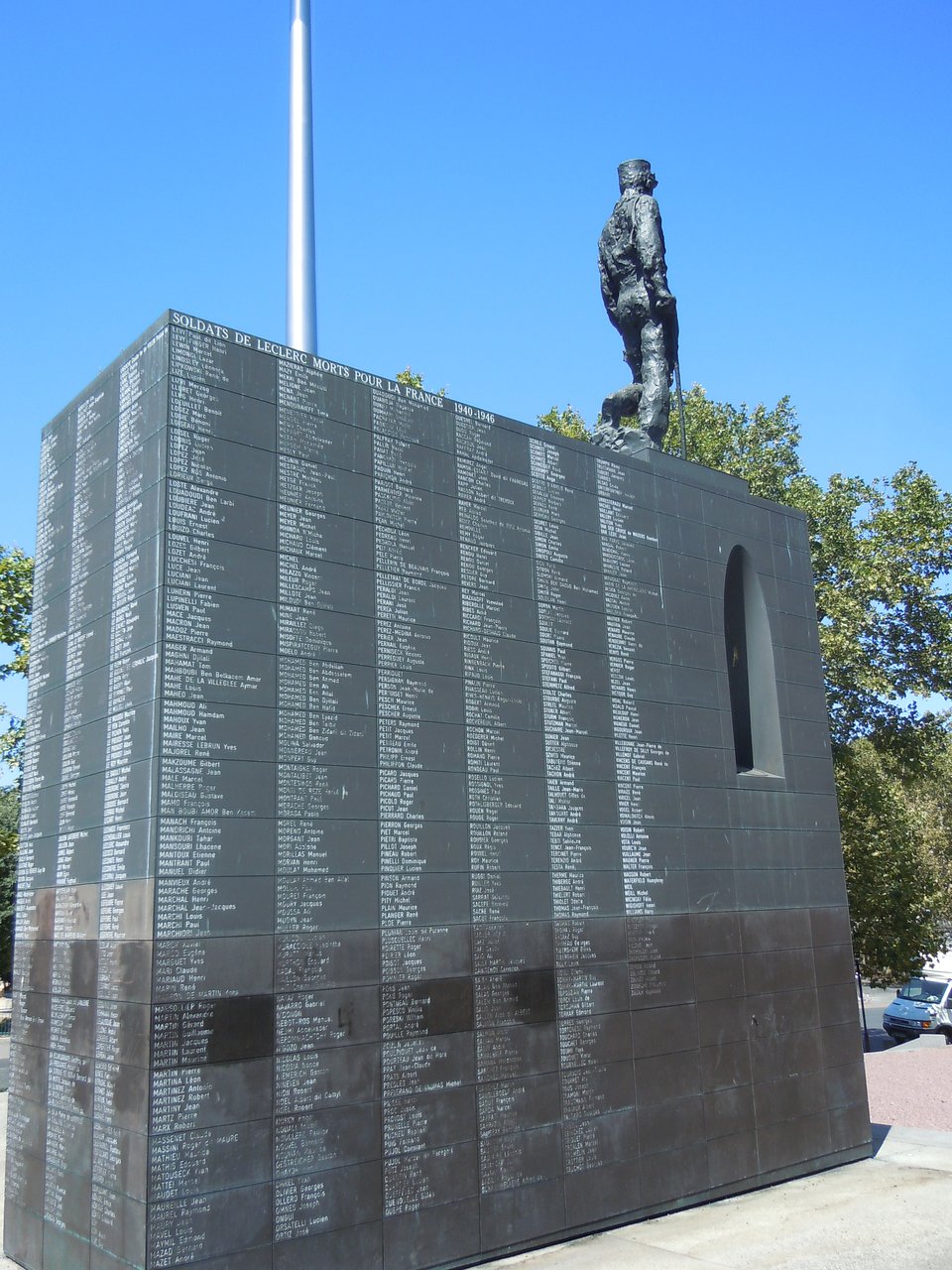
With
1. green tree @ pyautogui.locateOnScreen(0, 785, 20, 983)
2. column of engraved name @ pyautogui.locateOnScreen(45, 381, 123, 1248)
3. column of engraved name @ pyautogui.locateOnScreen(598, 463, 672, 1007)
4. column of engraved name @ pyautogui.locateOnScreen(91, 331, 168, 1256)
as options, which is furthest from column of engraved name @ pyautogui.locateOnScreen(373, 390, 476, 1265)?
green tree @ pyautogui.locateOnScreen(0, 785, 20, 983)

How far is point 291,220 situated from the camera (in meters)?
16.9

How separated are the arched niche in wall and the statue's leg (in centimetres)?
189

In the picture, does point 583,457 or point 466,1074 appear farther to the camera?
point 583,457

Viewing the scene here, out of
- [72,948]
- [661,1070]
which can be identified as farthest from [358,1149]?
[661,1070]

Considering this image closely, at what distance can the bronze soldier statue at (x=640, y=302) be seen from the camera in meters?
14.1

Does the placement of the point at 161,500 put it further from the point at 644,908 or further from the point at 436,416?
the point at 644,908

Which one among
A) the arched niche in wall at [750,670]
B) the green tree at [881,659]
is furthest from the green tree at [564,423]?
the arched niche in wall at [750,670]

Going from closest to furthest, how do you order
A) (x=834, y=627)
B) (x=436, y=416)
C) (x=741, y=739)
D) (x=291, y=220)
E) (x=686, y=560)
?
(x=436, y=416) → (x=686, y=560) → (x=741, y=739) → (x=291, y=220) → (x=834, y=627)

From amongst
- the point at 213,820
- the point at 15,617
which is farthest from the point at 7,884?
the point at 213,820

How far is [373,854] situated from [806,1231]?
562cm

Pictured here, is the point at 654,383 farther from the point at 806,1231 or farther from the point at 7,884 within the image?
the point at 7,884

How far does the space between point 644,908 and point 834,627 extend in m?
19.7

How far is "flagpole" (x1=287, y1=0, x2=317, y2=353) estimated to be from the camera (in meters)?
16.4

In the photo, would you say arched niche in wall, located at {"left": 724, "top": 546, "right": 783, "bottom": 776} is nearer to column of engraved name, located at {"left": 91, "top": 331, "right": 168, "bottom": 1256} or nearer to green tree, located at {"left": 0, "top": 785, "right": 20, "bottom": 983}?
column of engraved name, located at {"left": 91, "top": 331, "right": 168, "bottom": 1256}
